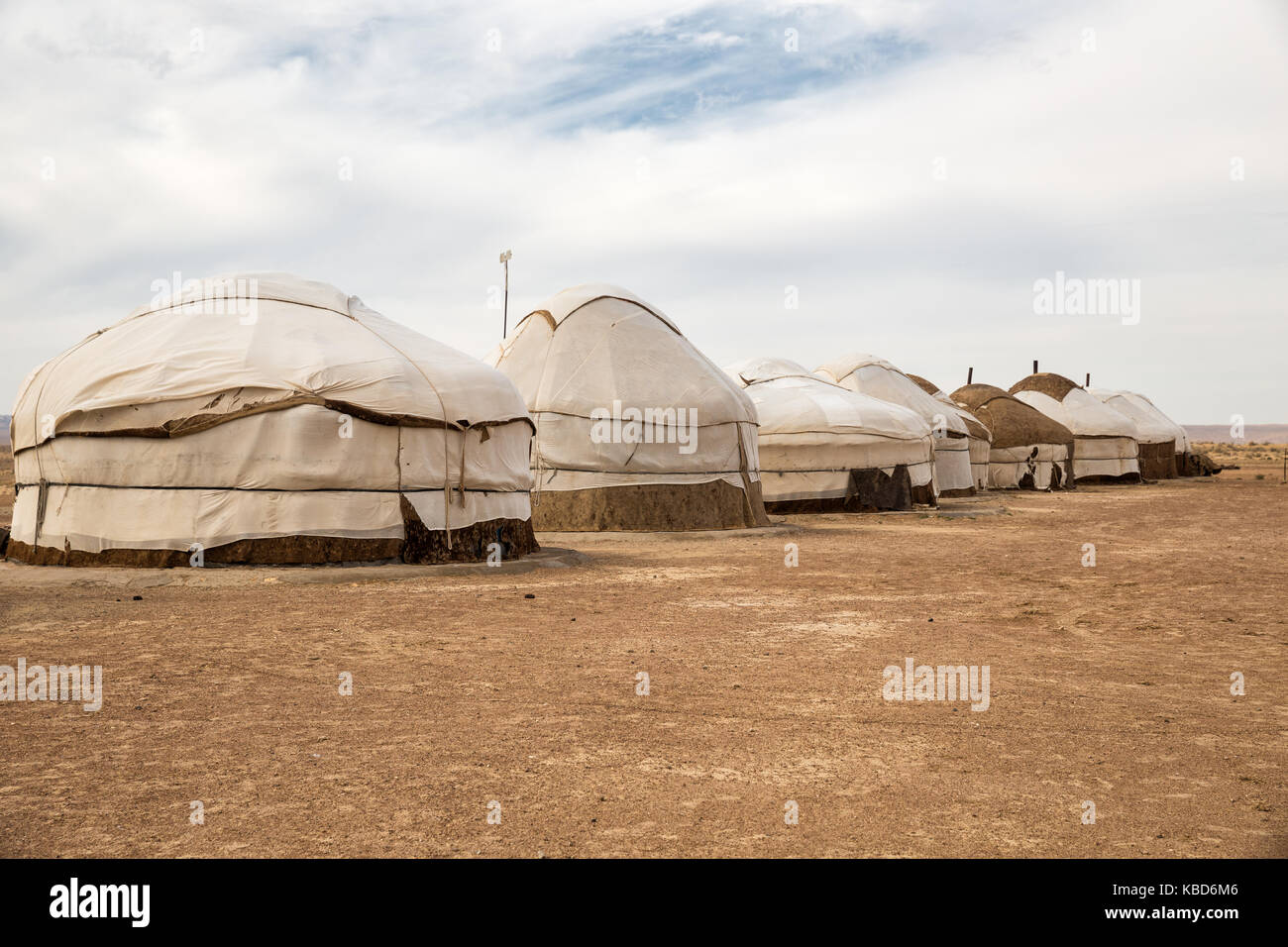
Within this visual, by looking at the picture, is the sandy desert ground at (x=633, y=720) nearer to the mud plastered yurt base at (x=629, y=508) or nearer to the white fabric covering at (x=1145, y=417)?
the mud plastered yurt base at (x=629, y=508)

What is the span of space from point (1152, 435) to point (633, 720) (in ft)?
128

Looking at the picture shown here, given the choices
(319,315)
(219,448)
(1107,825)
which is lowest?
(1107,825)

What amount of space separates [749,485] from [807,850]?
12445 millimetres

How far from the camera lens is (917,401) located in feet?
84.1

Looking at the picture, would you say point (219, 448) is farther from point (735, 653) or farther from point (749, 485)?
point (749, 485)

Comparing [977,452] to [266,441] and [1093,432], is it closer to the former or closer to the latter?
[1093,432]

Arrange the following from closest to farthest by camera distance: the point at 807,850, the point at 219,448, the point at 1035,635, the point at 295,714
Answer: the point at 807,850
the point at 295,714
the point at 1035,635
the point at 219,448

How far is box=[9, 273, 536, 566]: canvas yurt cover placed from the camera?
8797 millimetres

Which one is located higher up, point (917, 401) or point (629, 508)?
point (917, 401)

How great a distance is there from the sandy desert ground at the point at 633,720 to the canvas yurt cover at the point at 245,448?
54cm

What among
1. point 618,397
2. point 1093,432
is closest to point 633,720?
point 618,397

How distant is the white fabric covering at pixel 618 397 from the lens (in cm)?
1429
